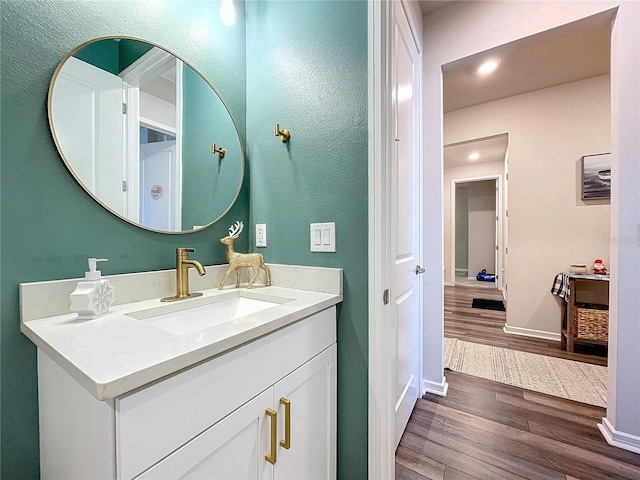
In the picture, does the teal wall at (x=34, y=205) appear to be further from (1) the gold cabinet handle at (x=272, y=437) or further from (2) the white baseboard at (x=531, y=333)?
(2) the white baseboard at (x=531, y=333)

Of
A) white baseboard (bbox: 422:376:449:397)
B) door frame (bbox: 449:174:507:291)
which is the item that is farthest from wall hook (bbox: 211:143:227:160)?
door frame (bbox: 449:174:507:291)

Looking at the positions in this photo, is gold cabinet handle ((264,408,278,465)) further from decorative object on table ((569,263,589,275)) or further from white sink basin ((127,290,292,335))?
decorative object on table ((569,263,589,275))

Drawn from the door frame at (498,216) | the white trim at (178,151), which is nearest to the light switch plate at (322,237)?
the white trim at (178,151)

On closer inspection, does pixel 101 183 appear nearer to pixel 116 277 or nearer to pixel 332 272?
pixel 116 277

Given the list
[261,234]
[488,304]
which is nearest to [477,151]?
[488,304]

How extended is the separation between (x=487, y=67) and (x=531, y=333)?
275 cm

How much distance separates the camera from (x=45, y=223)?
2.67 feet

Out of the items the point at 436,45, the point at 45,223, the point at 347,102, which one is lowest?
the point at 45,223

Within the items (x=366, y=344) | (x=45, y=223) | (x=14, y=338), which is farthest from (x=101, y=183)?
(x=366, y=344)

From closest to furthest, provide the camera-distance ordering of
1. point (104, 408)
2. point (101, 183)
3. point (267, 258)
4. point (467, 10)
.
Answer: point (104, 408) < point (101, 183) < point (267, 258) < point (467, 10)

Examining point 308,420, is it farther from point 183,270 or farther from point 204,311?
point 183,270

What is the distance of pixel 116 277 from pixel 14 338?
0.90ft

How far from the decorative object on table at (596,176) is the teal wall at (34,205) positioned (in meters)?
3.70

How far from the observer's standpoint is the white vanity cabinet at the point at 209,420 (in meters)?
0.49
